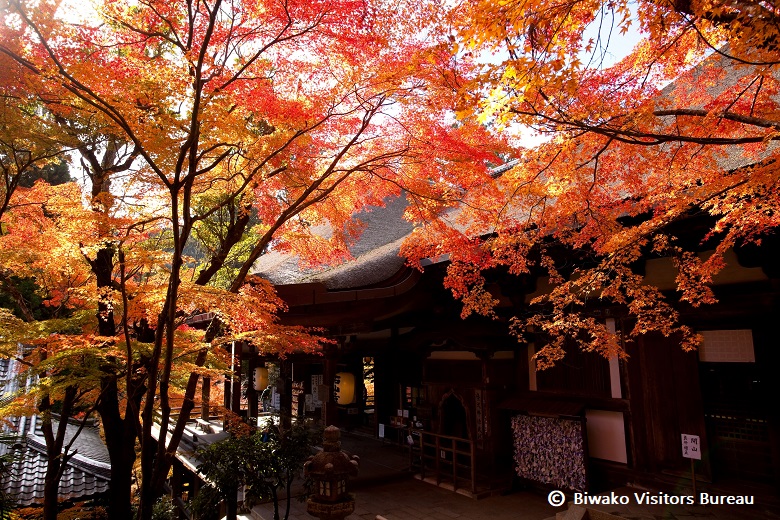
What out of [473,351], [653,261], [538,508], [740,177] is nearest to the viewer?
[740,177]

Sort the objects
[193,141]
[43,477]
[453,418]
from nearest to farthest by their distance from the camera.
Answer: [193,141] < [43,477] < [453,418]

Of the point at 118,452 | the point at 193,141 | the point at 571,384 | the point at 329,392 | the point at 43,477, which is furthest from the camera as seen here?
the point at 329,392

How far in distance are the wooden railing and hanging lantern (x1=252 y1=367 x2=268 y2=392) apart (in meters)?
6.53

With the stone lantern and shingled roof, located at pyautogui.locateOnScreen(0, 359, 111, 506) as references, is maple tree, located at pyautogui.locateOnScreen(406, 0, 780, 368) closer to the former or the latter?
the stone lantern

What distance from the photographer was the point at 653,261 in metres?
6.18

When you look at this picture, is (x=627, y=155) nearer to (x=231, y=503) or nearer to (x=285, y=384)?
(x=231, y=503)

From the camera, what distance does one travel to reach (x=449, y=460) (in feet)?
27.0

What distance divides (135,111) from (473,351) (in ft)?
19.7

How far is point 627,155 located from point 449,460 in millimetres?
6153

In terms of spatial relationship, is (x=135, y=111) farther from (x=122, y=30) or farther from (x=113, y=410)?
(x=113, y=410)

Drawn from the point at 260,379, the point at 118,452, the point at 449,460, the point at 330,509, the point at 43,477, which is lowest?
the point at 43,477

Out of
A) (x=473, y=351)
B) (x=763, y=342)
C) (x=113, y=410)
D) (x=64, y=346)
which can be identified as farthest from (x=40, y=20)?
(x=763, y=342)

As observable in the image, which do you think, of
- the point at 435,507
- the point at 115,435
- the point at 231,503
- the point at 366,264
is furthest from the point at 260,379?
the point at 435,507

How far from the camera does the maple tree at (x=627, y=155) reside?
302cm
